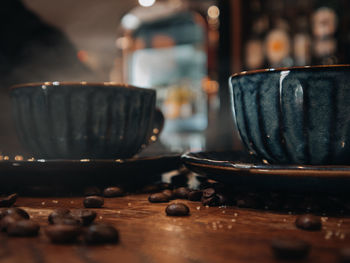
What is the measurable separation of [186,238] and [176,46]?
435 cm

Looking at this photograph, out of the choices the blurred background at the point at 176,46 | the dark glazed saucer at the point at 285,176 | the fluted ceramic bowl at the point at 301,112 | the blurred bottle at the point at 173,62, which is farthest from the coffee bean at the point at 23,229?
the blurred bottle at the point at 173,62

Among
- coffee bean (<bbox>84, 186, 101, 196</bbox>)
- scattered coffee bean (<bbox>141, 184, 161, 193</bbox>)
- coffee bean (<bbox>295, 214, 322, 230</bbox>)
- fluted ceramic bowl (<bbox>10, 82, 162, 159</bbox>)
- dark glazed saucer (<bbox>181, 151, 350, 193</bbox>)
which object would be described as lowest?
scattered coffee bean (<bbox>141, 184, 161, 193</bbox>)

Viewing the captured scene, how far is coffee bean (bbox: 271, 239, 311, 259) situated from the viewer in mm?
268

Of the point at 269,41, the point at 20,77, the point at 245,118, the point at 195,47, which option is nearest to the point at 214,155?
the point at 245,118

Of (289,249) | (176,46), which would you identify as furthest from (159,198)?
(176,46)

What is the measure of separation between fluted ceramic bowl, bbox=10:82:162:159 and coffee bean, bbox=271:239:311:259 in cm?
38

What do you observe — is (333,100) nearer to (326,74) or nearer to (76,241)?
(326,74)

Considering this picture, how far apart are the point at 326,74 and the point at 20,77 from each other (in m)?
0.73

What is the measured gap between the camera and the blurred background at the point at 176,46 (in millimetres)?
945

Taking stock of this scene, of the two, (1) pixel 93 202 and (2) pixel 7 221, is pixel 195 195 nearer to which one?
(1) pixel 93 202

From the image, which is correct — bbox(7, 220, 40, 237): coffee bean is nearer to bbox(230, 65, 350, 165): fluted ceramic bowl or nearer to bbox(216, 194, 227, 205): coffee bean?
bbox(216, 194, 227, 205): coffee bean

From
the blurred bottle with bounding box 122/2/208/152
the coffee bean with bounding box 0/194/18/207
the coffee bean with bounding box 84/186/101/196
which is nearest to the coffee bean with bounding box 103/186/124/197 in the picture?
the coffee bean with bounding box 84/186/101/196

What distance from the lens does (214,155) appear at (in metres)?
0.67

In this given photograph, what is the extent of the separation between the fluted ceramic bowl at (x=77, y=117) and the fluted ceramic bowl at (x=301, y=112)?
0.19m
